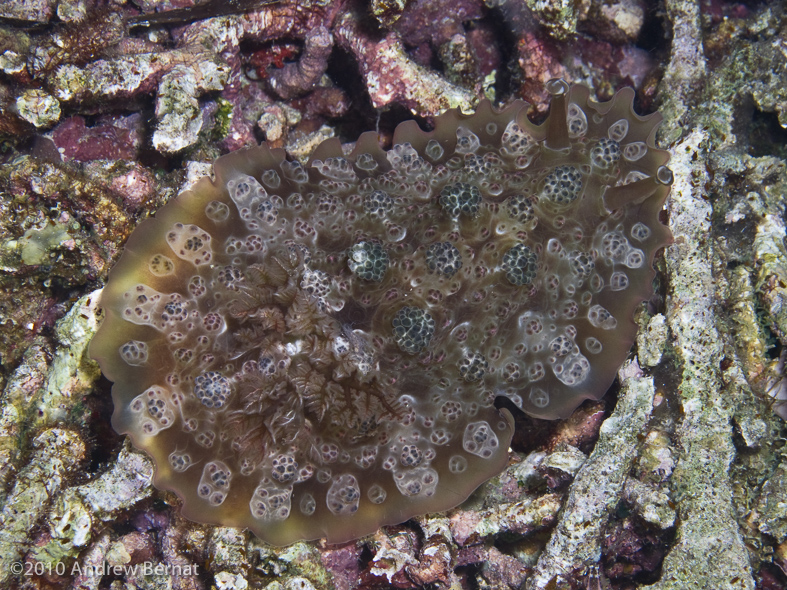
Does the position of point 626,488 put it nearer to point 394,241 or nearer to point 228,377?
point 394,241

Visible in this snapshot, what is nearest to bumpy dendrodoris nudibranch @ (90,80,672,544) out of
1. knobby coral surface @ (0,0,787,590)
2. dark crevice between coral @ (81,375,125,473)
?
knobby coral surface @ (0,0,787,590)

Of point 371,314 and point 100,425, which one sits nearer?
point 371,314

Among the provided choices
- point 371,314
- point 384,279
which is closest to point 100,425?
point 371,314

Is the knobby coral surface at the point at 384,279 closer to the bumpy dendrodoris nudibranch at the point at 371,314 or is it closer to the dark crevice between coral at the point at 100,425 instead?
the dark crevice between coral at the point at 100,425

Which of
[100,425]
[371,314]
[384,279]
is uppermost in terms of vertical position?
[384,279]

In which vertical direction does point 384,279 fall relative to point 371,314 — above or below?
above

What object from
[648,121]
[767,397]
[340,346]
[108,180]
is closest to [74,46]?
[108,180]

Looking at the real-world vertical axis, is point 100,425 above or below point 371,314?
below

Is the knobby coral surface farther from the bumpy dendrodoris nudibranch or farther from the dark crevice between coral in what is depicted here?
the bumpy dendrodoris nudibranch

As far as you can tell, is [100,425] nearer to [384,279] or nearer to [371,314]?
[371,314]

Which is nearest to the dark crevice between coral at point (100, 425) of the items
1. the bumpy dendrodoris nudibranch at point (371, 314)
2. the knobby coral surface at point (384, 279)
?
the knobby coral surface at point (384, 279)
